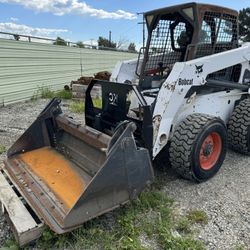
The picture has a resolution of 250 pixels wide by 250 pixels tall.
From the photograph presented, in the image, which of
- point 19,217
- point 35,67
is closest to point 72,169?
point 19,217

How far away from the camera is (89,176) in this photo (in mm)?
3205

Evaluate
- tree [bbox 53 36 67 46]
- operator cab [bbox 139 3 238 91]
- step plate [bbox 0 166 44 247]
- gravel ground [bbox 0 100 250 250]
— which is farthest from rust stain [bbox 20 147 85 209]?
tree [bbox 53 36 67 46]

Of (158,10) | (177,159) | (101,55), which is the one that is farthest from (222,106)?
(101,55)

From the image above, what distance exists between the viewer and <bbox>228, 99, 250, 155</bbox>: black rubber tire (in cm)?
438

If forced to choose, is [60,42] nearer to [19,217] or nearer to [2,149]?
[2,149]

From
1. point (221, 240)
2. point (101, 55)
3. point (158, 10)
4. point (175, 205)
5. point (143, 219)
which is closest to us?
point (221, 240)

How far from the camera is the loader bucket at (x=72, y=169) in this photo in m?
2.62

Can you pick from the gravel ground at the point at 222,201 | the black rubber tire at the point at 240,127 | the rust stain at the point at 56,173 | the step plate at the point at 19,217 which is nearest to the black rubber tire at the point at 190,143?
the gravel ground at the point at 222,201

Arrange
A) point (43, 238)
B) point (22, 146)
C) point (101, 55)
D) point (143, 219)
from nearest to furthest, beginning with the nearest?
point (43, 238), point (143, 219), point (22, 146), point (101, 55)

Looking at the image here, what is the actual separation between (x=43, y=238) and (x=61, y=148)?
1.37 meters

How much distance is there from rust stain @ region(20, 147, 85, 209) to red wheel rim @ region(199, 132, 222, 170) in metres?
1.54

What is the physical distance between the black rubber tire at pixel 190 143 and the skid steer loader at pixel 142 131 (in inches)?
0.5

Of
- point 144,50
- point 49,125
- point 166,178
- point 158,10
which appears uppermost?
point 158,10

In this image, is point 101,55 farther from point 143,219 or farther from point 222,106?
point 143,219
